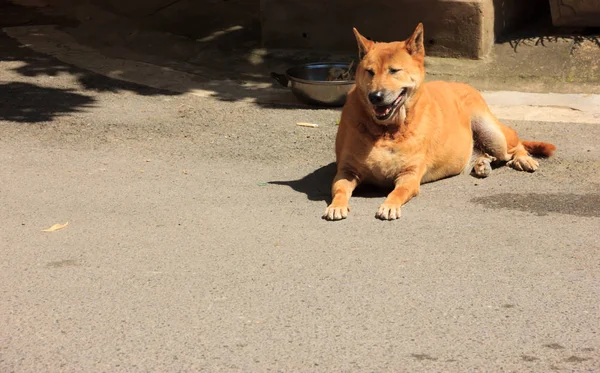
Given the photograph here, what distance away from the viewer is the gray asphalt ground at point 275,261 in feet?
12.8

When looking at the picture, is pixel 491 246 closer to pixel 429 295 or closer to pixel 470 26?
pixel 429 295

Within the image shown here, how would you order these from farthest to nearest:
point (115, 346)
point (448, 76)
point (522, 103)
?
point (448, 76)
point (522, 103)
point (115, 346)

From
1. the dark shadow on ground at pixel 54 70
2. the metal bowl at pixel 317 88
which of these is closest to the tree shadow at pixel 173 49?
the dark shadow on ground at pixel 54 70

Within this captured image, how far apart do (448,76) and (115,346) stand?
6.79m

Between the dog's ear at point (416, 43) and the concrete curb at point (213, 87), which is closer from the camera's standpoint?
the dog's ear at point (416, 43)

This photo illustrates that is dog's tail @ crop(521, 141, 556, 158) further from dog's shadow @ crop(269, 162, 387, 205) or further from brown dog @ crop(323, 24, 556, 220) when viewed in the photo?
dog's shadow @ crop(269, 162, 387, 205)

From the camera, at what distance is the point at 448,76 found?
988 centimetres

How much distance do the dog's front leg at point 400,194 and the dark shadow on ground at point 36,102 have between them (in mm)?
4300

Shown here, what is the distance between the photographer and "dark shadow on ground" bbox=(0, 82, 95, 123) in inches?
351

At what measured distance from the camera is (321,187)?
6695 mm

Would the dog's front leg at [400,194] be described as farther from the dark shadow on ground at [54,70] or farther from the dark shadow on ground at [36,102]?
the dark shadow on ground at [54,70]

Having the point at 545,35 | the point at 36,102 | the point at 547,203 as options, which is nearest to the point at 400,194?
the point at 547,203

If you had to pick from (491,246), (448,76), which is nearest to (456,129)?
(491,246)

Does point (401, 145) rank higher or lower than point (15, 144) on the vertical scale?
higher
